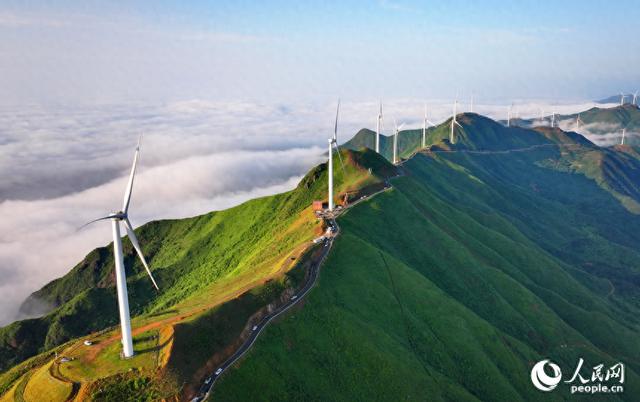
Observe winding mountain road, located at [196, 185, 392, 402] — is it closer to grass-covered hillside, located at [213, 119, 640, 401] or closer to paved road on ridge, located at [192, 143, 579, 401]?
paved road on ridge, located at [192, 143, 579, 401]

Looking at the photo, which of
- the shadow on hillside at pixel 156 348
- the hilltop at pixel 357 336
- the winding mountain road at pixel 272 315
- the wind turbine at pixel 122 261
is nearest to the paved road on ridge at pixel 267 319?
the winding mountain road at pixel 272 315

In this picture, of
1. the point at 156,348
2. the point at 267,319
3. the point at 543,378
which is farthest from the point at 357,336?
the point at 543,378

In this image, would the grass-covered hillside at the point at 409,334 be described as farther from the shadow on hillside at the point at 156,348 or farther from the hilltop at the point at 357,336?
the shadow on hillside at the point at 156,348

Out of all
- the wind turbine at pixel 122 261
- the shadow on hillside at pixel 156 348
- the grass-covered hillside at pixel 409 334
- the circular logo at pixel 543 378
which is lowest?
the circular logo at pixel 543 378

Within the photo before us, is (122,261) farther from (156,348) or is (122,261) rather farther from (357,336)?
(357,336)

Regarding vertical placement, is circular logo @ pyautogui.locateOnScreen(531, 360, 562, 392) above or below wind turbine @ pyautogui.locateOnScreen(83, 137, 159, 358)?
below

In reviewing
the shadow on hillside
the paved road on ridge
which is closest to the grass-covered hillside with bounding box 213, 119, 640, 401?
the paved road on ridge

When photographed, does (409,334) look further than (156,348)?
Yes

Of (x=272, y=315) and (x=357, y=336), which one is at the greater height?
(x=272, y=315)

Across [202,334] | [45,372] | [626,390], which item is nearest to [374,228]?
[202,334]

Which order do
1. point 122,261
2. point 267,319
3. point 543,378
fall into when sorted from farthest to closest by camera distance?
point 543,378, point 267,319, point 122,261
